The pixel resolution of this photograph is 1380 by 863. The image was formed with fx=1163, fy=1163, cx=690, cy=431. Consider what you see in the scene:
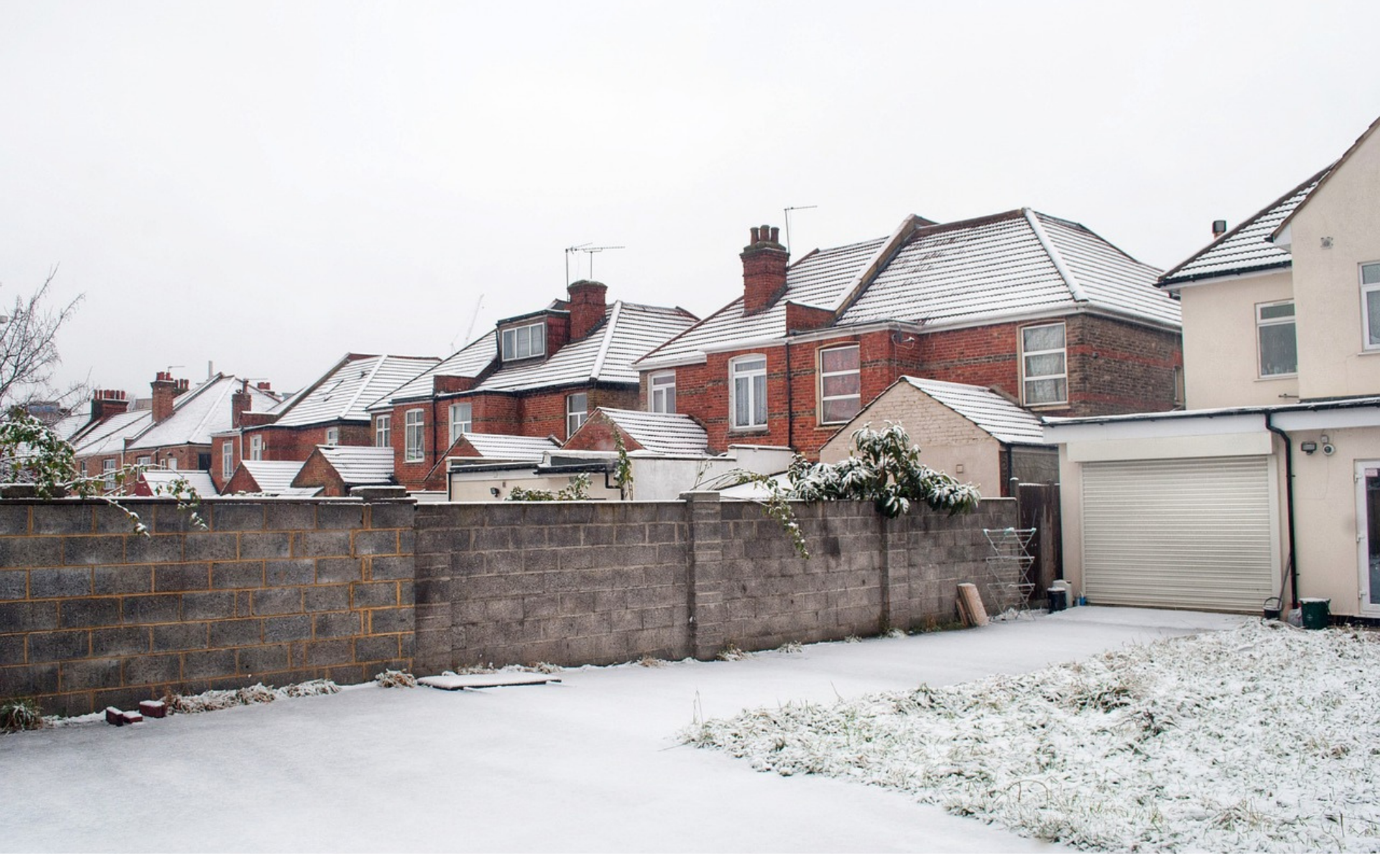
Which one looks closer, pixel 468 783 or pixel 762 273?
pixel 468 783

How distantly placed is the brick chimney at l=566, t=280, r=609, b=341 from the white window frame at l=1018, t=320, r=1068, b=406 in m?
16.6

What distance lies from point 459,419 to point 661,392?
30.2ft

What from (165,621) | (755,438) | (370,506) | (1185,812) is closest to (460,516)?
(370,506)

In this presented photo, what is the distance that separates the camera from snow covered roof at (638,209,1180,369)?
82.1ft

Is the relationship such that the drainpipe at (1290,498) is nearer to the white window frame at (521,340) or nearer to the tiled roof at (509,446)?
the tiled roof at (509,446)

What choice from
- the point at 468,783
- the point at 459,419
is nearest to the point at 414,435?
the point at 459,419

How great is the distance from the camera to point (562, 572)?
11.7m

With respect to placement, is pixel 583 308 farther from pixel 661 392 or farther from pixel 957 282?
pixel 957 282

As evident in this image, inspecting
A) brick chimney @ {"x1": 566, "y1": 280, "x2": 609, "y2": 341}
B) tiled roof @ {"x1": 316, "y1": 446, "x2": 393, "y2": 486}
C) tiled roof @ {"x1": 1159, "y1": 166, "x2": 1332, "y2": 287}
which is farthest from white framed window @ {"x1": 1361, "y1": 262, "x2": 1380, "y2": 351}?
tiled roof @ {"x1": 316, "y1": 446, "x2": 393, "y2": 486}

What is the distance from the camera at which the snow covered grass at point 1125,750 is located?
5.97 metres

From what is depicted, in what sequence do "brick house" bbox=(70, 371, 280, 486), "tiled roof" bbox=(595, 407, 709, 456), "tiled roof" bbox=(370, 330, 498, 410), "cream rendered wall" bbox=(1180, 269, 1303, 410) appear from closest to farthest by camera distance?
"cream rendered wall" bbox=(1180, 269, 1303, 410)
"tiled roof" bbox=(595, 407, 709, 456)
"tiled roof" bbox=(370, 330, 498, 410)
"brick house" bbox=(70, 371, 280, 486)

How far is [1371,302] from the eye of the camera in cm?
1705

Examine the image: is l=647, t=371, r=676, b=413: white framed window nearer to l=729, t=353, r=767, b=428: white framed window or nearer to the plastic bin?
l=729, t=353, r=767, b=428: white framed window

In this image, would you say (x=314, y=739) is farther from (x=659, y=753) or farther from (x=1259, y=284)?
(x=1259, y=284)
